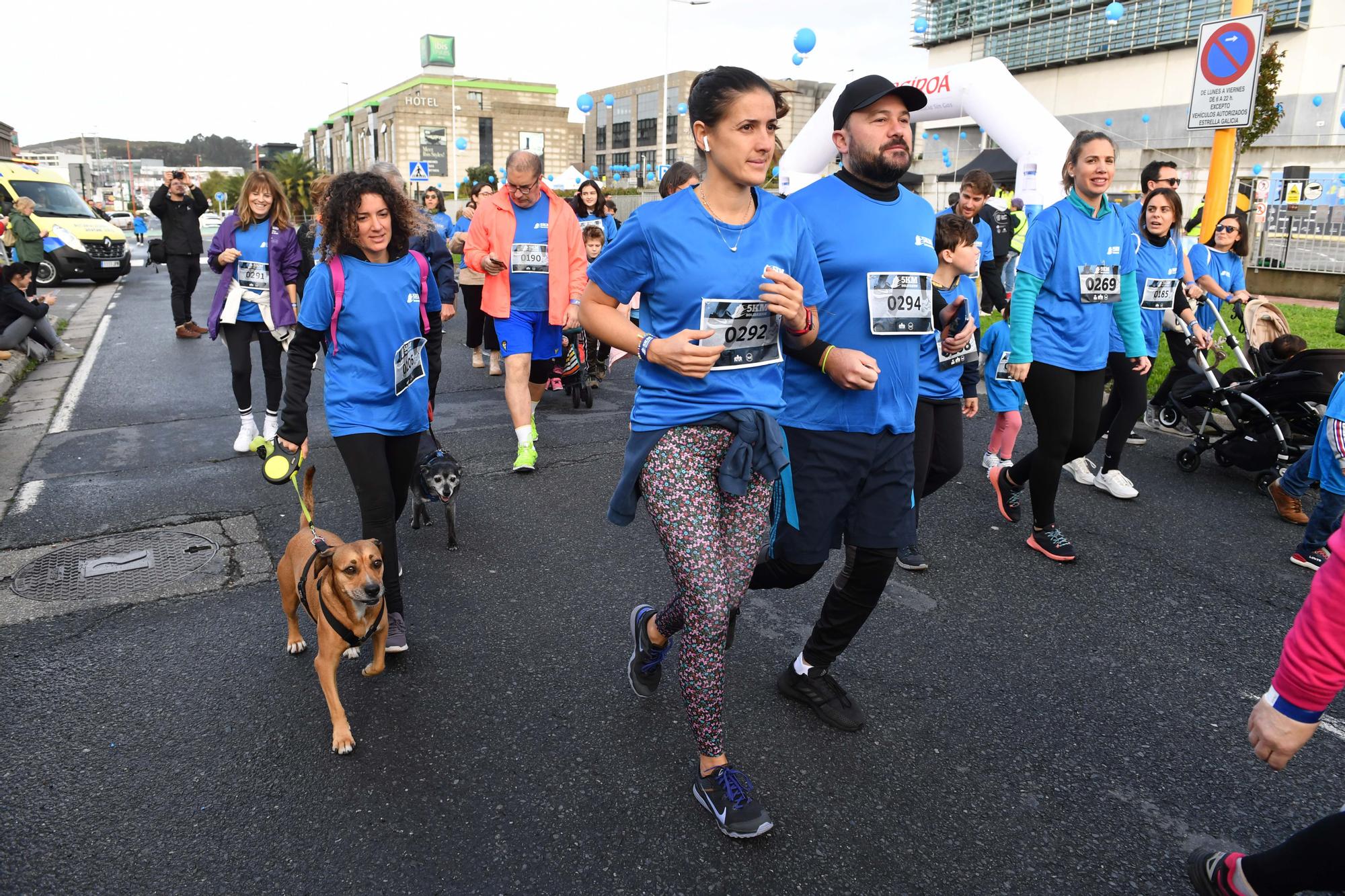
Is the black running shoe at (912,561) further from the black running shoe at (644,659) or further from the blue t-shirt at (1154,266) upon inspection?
the blue t-shirt at (1154,266)

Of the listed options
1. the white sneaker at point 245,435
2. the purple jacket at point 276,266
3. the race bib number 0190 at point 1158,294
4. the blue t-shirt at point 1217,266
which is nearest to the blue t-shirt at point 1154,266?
the race bib number 0190 at point 1158,294

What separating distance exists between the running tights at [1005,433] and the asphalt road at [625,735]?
110cm

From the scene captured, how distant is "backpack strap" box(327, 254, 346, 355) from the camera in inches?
143

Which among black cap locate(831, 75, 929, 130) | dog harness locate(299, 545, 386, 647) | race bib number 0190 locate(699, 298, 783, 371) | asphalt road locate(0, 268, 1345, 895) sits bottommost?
asphalt road locate(0, 268, 1345, 895)

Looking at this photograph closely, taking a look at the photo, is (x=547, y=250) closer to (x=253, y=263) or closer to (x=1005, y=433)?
(x=253, y=263)

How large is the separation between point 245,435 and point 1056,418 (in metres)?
5.68

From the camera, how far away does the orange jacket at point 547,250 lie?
21.6 ft

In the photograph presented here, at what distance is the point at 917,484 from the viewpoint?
4.22m

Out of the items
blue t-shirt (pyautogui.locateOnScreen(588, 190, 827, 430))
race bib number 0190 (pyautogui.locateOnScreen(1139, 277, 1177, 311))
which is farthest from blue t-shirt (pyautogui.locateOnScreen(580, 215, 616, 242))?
blue t-shirt (pyautogui.locateOnScreen(588, 190, 827, 430))

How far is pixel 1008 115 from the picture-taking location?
1678 centimetres

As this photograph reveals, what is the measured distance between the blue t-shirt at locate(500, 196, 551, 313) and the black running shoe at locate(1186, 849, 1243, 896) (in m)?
5.28

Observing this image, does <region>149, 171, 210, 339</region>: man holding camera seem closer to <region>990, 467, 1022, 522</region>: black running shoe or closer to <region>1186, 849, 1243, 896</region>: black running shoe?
<region>990, 467, 1022, 522</region>: black running shoe

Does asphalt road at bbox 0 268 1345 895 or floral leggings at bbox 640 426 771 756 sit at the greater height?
floral leggings at bbox 640 426 771 756

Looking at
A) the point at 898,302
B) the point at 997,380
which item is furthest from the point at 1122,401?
the point at 898,302
